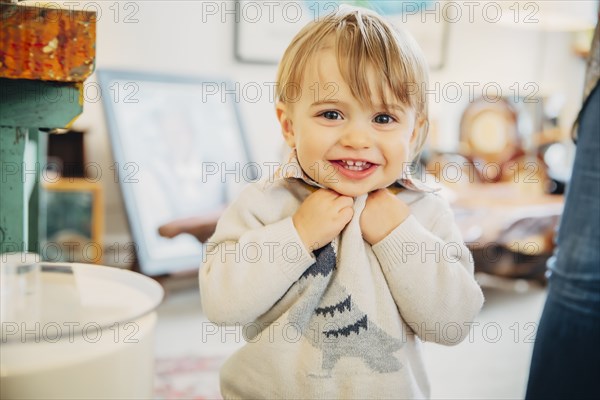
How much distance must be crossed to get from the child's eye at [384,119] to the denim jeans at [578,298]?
0.38m

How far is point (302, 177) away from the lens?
871 millimetres

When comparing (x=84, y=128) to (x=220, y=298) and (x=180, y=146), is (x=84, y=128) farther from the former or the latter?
(x=220, y=298)

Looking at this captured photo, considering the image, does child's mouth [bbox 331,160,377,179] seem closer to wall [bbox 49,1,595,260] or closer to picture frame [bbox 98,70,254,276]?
wall [bbox 49,1,595,260]

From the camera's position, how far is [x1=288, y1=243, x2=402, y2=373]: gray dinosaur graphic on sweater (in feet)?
2.79

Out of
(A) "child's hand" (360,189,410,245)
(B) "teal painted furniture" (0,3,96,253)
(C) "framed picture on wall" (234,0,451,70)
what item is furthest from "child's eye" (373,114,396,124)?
(C) "framed picture on wall" (234,0,451,70)

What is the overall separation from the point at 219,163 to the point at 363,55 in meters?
1.90

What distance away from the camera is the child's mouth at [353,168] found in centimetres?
84

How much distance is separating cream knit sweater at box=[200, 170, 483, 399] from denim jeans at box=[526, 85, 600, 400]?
0.24 metres

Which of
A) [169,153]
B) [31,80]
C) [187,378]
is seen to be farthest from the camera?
[169,153]

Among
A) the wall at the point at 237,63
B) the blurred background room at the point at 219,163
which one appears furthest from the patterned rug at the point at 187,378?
the wall at the point at 237,63

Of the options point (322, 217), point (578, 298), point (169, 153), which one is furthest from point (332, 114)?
point (169, 153)

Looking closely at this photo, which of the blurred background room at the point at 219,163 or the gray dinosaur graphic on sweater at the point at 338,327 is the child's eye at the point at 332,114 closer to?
the gray dinosaur graphic on sweater at the point at 338,327

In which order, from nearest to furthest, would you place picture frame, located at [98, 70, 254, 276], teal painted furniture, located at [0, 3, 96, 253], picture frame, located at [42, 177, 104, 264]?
teal painted furniture, located at [0, 3, 96, 253]
picture frame, located at [98, 70, 254, 276]
picture frame, located at [42, 177, 104, 264]

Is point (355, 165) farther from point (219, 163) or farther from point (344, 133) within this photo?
point (219, 163)
